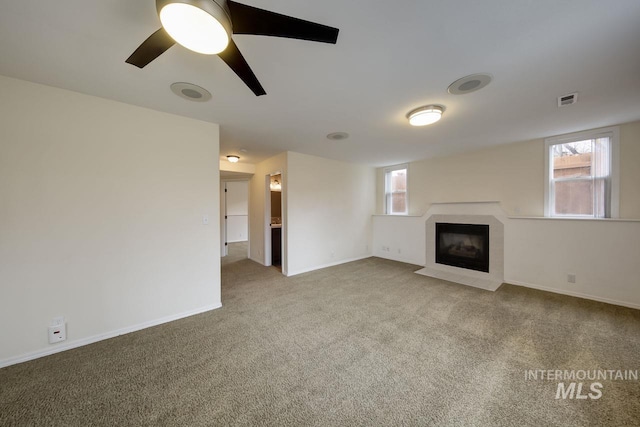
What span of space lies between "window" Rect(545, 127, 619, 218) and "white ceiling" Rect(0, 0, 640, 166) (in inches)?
15.6

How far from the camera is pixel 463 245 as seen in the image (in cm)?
425

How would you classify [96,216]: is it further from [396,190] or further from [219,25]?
[396,190]

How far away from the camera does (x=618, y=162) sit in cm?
289

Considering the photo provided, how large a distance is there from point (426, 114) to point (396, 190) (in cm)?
343

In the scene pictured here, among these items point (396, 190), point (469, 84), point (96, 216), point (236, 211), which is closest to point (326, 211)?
point (396, 190)

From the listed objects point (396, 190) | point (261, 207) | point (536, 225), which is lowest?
point (536, 225)

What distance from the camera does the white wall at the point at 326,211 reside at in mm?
4230

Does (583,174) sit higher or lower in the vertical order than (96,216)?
higher

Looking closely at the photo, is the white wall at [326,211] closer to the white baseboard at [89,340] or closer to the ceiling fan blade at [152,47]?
the white baseboard at [89,340]

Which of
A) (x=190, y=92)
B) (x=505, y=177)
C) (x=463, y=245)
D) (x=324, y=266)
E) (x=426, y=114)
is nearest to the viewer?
(x=190, y=92)

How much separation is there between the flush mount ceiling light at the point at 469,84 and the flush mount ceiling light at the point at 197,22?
193 cm

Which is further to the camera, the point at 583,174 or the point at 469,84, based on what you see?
the point at 583,174

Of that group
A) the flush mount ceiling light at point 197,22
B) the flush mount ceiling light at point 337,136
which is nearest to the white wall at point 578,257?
the flush mount ceiling light at point 337,136

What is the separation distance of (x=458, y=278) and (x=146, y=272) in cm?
486
